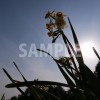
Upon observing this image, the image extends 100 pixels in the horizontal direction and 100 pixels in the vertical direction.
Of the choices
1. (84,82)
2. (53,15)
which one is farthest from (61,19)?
(84,82)

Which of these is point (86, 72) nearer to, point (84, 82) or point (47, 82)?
point (84, 82)

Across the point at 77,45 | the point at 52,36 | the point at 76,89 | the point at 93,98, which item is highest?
the point at 52,36

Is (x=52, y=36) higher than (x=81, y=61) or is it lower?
higher

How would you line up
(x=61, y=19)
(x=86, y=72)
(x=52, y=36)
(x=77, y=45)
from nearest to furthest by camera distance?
(x=86, y=72), (x=77, y=45), (x=61, y=19), (x=52, y=36)

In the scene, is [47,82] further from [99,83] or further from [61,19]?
[61,19]

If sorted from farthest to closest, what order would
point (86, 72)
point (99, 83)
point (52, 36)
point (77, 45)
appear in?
1. point (52, 36)
2. point (77, 45)
3. point (86, 72)
4. point (99, 83)

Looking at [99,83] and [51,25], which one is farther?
[51,25]

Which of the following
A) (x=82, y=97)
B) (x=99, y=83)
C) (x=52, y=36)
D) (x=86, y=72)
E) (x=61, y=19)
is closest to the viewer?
(x=99, y=83)

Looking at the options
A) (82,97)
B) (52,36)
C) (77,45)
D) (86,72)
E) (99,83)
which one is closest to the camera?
(99,83)

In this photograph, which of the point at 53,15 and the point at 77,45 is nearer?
the point at 77,45
